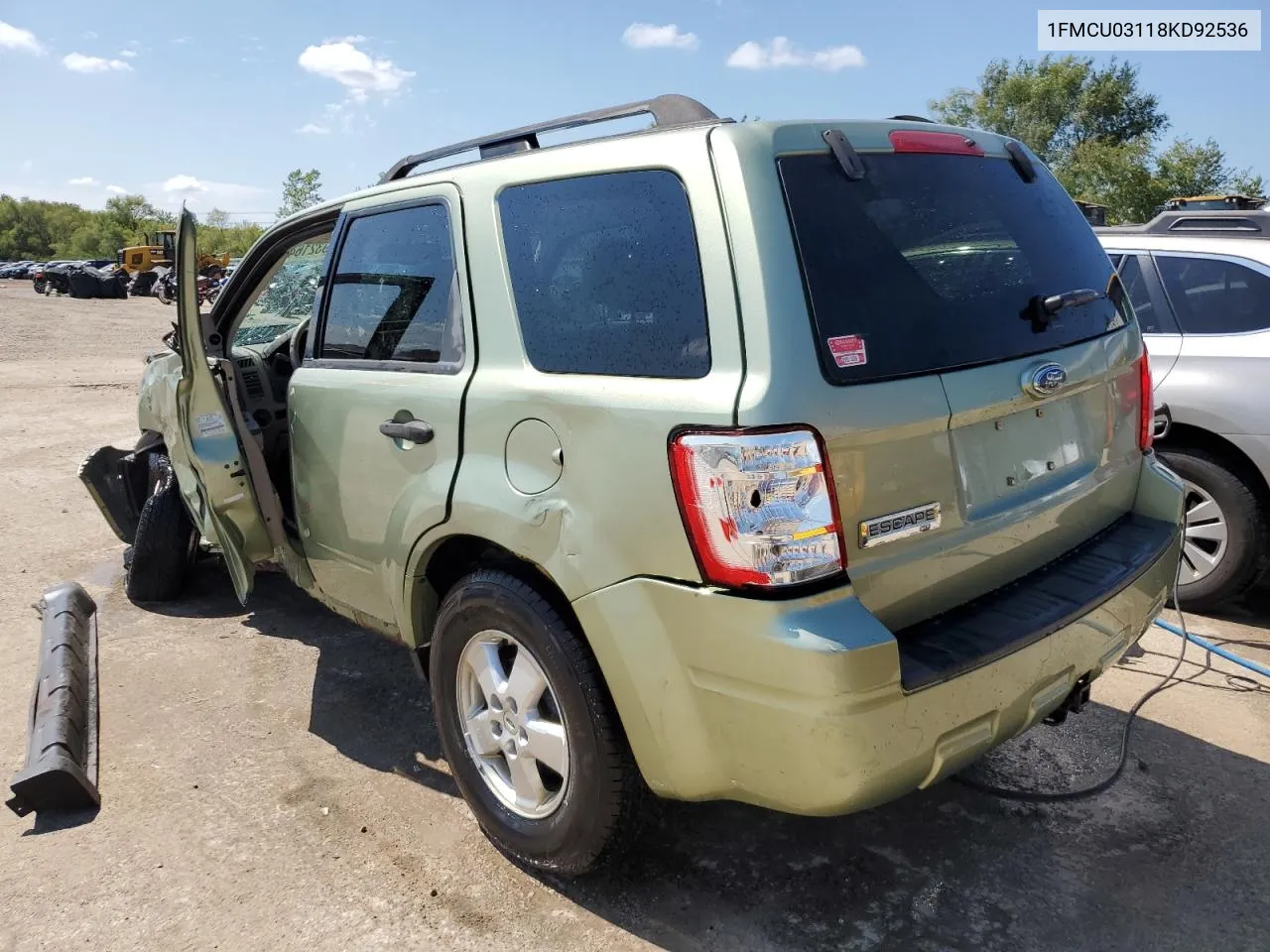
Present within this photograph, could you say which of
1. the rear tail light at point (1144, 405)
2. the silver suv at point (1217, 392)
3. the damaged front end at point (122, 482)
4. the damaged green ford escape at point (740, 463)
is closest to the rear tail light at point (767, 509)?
the damaged green ford escape at point (740, 463)

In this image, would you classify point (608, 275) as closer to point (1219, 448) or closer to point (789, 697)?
point (789, 697)

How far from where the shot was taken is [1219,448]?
4.50m

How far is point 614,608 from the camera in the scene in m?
2.16

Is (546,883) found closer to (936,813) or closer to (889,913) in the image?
(889,913)

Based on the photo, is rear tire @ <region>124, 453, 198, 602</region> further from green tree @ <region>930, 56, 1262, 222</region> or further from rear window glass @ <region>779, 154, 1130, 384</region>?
green tree @ <region>930, 56, 1262, 222</region>

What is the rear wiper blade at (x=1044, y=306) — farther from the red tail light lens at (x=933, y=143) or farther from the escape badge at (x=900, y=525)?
the escape badge at (x=900, y=525)

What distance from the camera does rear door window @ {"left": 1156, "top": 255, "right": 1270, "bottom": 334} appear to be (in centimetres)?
445

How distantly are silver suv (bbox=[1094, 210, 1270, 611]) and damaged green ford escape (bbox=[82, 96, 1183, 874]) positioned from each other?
182cm

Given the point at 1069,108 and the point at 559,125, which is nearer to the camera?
the point at 559,125

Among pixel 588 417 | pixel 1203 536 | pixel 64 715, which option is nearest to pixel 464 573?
pixel 588 417

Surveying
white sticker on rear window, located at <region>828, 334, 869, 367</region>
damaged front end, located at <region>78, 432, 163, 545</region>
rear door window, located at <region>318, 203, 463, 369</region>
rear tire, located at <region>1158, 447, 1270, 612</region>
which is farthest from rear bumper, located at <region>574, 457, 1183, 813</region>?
damaged front end, located at <region>78, 432, 163, 545</region>

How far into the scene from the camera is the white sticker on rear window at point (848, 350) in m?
2.03

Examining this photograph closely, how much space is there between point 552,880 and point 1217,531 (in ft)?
11.8

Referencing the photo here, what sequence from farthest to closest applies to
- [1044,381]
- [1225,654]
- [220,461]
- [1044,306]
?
[1225,654] < [220,461] < [1044,306] < [1044,381]
